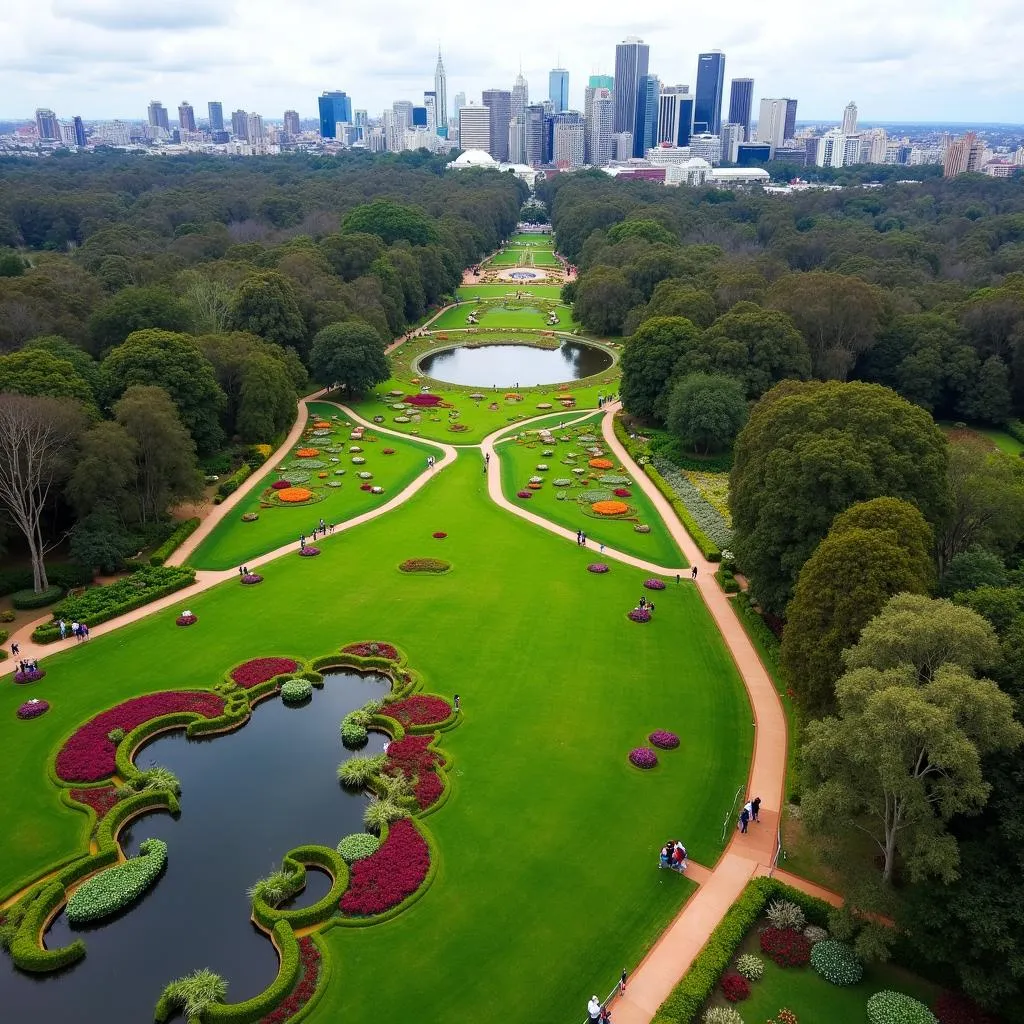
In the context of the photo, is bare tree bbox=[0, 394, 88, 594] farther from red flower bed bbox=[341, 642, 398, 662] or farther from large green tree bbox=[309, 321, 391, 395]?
large green tree bbox=[309, 321, 391, 395]

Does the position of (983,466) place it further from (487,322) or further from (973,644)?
(487,322)

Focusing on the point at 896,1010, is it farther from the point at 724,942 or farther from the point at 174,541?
the point at 174,541

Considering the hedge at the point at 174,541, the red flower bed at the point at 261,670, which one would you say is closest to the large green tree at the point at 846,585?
the red flower bed at the point at 261,670

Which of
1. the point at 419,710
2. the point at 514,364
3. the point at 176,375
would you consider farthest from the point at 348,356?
the point at 419,710

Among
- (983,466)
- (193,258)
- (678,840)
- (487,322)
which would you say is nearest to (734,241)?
(487,322)

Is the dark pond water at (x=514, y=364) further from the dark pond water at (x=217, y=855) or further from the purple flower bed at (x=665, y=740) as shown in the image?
the purple flower bed at (x=665, y=740)

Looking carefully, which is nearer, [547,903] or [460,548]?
[547,903]

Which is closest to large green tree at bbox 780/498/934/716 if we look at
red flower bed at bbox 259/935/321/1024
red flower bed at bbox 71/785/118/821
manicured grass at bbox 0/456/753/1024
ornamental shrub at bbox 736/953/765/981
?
manicured grass at bbox 0/456/753/1024
